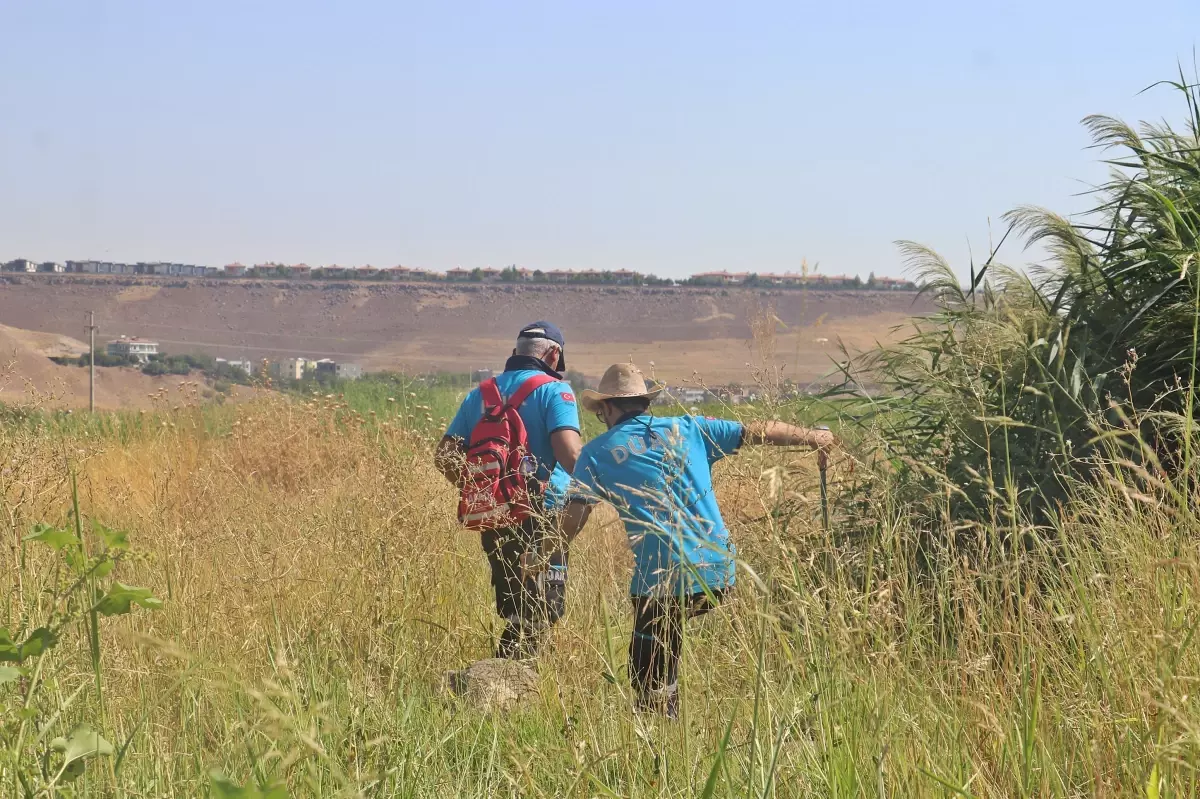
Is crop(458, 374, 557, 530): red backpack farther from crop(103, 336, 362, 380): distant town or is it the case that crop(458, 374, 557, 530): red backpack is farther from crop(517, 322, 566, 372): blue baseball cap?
crop(103, 336, 362, 380): distant town

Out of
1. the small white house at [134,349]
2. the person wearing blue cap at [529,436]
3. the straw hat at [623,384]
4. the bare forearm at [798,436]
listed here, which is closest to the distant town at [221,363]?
the small white house at [134,349]

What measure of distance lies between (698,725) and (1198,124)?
4284 millimetres

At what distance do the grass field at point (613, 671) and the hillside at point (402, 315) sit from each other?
107811 millimetres

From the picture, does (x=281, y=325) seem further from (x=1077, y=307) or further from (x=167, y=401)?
(x=1077, y=307)

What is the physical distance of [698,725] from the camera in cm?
275

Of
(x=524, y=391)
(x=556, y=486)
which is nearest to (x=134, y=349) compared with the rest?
(x=524, y=391)

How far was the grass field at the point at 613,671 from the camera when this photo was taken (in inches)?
88.3

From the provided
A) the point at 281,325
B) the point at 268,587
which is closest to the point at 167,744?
the point at 268,587

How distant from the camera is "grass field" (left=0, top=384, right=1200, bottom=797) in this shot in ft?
7.36

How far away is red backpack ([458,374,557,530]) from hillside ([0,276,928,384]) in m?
107

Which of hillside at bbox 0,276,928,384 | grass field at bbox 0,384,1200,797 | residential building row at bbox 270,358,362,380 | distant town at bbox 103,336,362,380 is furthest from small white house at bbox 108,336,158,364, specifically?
grass field at bbox 0,384,1200,797

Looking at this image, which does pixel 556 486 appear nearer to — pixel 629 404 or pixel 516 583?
pixel 516 583

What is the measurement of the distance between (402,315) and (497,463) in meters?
133

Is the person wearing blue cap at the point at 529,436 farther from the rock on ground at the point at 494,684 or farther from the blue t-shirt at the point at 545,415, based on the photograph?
the rock on ground at the point at 494,684
